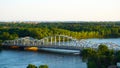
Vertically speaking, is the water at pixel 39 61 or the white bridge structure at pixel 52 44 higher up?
the white bridge structure at pixel 52 44

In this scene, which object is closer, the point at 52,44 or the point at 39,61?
the point at 39,61

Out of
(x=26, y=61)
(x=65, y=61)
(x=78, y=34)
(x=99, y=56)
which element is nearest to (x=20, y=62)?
(x=26, y=61)

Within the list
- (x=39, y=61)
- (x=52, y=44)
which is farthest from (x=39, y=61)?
(x=52, y=44)

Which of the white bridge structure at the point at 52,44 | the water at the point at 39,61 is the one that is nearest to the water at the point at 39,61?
the water at the point at 39,61

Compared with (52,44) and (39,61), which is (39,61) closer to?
(39,61)

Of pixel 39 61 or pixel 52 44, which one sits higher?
pixel 52 44

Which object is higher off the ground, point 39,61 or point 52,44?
point 52,44

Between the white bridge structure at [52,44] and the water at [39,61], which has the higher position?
the white bridge structure at [52,44]

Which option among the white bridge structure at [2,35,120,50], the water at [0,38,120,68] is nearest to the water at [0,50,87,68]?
the water at [0,38,120,68]

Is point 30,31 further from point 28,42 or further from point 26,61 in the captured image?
point 26,61

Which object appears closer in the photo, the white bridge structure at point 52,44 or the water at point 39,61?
the water at point 39,61

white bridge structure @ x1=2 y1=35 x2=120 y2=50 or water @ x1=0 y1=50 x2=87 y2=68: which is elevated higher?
white bridge structure @ x1=2 y1=35 x2=120 y2=50

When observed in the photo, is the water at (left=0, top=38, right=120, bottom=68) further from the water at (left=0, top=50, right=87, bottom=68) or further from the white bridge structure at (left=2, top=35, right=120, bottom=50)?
the white bridge structure at (left=2, top=35, right=120, bottom=50)

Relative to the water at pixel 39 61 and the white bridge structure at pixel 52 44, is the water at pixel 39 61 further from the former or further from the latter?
the white bridge structure at pixel 52 44
